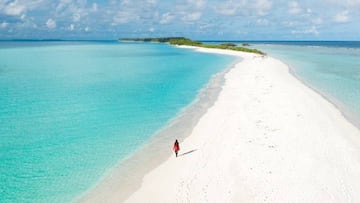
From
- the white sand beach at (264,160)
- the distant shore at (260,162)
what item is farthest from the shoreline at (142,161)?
the white sand beach at (264,160)

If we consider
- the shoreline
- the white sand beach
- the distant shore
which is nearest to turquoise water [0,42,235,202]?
the shoreline

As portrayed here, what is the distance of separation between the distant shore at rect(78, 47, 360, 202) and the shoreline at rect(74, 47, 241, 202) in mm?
99

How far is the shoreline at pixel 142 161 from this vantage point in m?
15.6

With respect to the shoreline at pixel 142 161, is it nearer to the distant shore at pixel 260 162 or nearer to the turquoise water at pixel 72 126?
the distant shore at pixel 260 162

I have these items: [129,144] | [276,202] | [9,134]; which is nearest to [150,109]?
[129,144]

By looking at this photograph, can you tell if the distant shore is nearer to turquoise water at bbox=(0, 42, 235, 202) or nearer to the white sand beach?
the white sand beach

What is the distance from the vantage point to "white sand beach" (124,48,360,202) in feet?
49.3

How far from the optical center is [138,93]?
128 feet

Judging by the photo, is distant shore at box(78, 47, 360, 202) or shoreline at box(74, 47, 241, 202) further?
shoreline at box(74, 47, 241, 202)

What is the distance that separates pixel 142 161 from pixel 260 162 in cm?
619

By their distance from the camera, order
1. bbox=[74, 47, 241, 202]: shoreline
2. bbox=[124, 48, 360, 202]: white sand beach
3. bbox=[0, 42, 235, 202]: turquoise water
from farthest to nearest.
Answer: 1. bbox=[0, 42, 235, 202]: turquoise water
2. bbox=[74, 47, 241, 202]: shoreline
3. bbox=[124, 48, 360, 202]: white sand beach

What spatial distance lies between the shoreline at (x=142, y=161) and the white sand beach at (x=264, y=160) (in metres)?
0.44

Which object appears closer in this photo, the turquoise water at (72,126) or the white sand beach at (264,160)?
the white sand beach at (264,160)

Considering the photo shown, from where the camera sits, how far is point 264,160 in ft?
59.3
